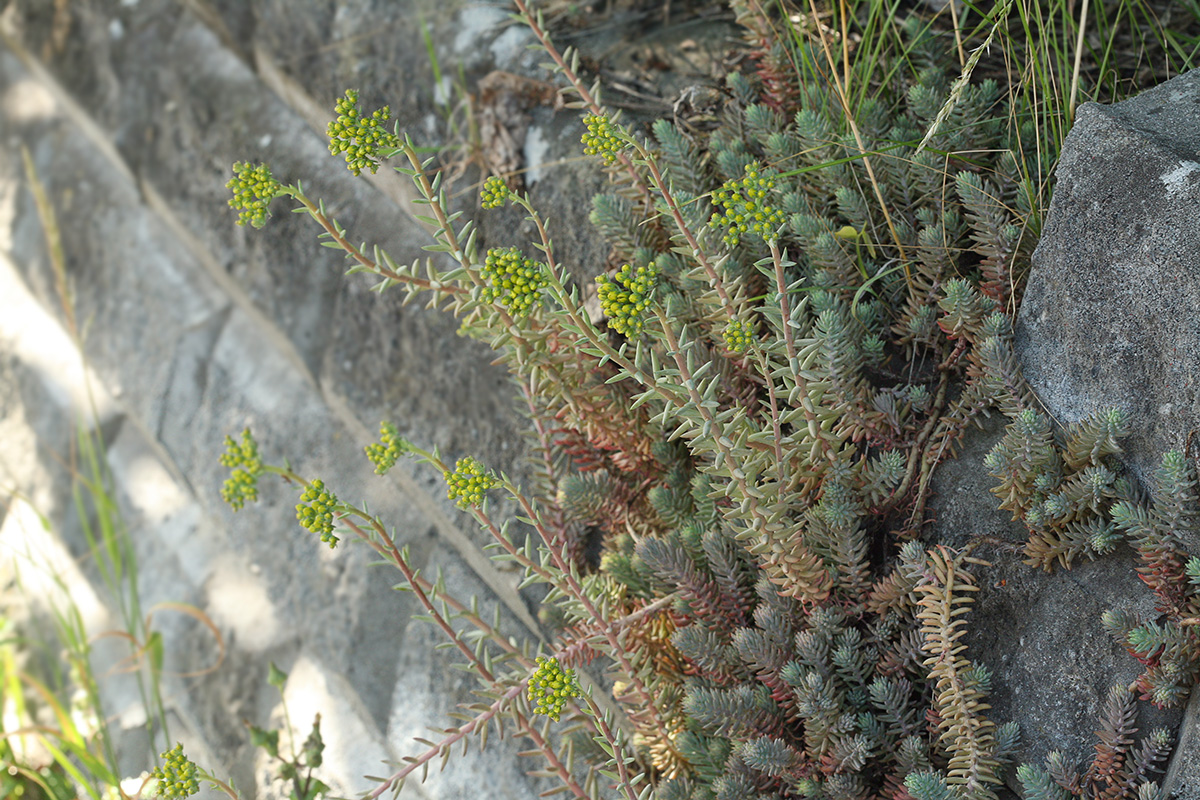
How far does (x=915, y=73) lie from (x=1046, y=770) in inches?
59.7

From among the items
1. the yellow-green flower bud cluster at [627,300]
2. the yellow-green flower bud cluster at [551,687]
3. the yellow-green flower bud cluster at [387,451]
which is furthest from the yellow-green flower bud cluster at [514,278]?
the yellow-green flower bud cluster at [551,687]

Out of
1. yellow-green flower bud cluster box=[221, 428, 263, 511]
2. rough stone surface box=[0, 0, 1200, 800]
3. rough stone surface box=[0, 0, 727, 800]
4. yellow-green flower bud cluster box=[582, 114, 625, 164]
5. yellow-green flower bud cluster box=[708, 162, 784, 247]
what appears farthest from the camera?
rough stone surface box=[0, 0, 727, 800]

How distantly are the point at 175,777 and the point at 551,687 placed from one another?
0.71m

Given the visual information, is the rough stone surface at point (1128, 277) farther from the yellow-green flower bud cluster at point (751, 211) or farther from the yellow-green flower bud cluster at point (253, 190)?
the yellow-green flower bud cluster at point (253, 190)

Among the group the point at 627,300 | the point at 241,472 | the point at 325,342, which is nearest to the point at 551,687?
the point at 627,300

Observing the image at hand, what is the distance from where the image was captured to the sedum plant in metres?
1.57

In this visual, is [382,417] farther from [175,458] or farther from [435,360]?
[175,458]

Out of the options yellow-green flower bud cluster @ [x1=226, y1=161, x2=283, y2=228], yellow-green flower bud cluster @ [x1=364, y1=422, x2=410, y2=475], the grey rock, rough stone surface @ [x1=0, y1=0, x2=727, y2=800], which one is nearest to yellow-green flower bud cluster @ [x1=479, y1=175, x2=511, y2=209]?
yellow-green flower bud cluster @ [x1=226, y1=161, x2=283, y2=228]

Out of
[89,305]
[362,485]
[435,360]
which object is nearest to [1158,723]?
[435,360]

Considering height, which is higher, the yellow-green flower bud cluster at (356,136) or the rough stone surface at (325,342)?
the yellow-green flower bud cluster at (356,136)

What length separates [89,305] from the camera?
3.93 meters

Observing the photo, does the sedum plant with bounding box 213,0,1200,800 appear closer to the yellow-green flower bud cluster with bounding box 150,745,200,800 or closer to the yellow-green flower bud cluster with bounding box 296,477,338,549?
the yellow-green flower bud cluster with bounding box 296,477,338,549

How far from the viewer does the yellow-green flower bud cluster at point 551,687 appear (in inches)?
58.1

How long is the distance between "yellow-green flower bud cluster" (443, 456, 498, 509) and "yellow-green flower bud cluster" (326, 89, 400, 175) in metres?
0.52
